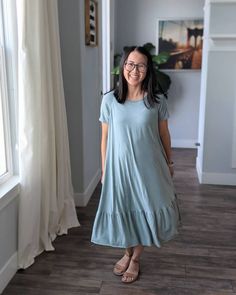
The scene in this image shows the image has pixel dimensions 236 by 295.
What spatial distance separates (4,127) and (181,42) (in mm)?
3552

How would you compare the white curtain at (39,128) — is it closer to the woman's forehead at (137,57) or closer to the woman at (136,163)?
the woman at (136,163)

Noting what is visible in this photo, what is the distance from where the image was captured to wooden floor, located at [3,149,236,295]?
7.27 feet

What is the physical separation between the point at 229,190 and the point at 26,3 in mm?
2701

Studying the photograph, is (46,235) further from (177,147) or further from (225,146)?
(177,147)

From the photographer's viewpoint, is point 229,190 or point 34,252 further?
point 229,190

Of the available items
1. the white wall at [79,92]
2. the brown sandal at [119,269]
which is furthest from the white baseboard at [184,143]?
the brown sandal at [119,269]

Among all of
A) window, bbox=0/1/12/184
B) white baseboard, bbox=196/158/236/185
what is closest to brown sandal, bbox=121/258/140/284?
window, bbox=0/1/12/184

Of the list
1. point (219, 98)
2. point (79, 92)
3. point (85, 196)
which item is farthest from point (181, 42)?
point (85, 196)

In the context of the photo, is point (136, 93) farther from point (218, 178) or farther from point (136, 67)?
point (218, 178)

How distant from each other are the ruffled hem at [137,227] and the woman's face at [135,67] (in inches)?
29.7

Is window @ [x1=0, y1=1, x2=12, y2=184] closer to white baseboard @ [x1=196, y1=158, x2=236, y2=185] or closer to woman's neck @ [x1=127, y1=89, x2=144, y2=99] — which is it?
woman's neck @ [x1=127, y1=89, x2=144, y2=99]

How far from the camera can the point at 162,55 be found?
5059mm

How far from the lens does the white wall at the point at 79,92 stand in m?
3.06

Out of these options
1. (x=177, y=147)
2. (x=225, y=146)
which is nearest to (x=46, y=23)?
(x=225, y=146)
